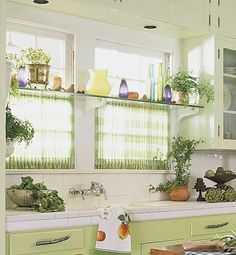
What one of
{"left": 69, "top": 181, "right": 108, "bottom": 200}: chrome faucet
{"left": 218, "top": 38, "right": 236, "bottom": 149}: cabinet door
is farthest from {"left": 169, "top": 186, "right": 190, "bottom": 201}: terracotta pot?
{"left": 69, "top": 181, "right": 108, "bottom": 200}: chrome faucet

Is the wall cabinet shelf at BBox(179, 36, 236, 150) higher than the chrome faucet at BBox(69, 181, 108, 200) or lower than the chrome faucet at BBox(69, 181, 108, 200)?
higher

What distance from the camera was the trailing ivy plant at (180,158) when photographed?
5434mm

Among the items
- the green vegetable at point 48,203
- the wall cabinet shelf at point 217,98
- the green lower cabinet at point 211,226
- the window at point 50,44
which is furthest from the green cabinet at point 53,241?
the wall cabinet shelf at point 217,98

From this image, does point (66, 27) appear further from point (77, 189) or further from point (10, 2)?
point (77, 189)

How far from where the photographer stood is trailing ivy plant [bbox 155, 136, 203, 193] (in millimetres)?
5434

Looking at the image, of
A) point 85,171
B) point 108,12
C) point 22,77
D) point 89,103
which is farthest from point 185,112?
point 22,77

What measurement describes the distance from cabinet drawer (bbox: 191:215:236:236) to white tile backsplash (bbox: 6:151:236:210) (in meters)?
0.63

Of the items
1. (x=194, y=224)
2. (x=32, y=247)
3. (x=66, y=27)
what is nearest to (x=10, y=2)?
(x=66, y=27)

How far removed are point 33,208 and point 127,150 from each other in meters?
1.38

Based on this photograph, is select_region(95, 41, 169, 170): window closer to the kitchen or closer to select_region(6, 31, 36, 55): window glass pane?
the kitchen

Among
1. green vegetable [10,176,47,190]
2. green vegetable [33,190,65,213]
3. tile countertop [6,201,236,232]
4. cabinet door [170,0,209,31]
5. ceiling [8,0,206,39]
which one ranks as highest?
cabinet door [170,0,209,31]

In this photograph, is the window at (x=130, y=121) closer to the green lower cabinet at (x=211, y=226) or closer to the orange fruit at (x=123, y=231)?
the green lower cabinet at (x=211, y=226)

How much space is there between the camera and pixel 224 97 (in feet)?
18.6

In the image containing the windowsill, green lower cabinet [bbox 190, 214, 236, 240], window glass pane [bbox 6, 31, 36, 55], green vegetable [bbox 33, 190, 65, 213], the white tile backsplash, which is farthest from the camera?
green lower cabinet [bbox 190, 214, 236, 240]
